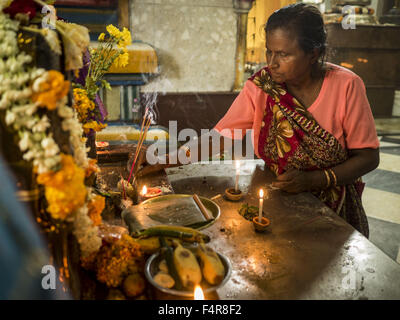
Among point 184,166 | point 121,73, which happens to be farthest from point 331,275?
point 121,73

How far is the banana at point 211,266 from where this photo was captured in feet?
3.54

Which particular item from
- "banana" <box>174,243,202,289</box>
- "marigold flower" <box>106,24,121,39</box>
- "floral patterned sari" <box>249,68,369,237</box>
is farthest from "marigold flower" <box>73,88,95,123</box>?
"floral patterned sari" <box>249,68,369,237</box>

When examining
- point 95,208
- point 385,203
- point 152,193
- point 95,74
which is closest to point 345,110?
point 152,193

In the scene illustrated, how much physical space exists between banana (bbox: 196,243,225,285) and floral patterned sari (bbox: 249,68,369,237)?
1.22 m

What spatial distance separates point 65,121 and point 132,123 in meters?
4.30

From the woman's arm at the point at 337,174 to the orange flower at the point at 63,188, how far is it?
4.26 feet

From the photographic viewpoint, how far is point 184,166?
2.43 meters

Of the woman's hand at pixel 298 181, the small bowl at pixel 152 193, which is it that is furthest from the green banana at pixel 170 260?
the woman's hand at pixel 298 181

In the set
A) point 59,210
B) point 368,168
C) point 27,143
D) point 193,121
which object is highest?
point 27,143

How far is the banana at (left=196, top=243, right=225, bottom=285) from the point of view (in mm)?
1079

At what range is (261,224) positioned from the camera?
1513mm

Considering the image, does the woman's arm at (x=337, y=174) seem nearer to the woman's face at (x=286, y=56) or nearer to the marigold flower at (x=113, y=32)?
the woman's face at (x=286, y=56)

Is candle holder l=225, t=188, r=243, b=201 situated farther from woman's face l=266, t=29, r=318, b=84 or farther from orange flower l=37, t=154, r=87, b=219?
orange flower l=37, t=154, r=87, b=219
